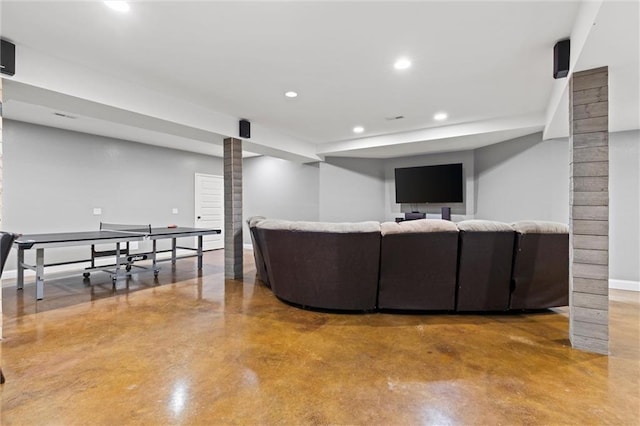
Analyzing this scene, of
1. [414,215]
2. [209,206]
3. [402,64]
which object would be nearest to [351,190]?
[414,215]

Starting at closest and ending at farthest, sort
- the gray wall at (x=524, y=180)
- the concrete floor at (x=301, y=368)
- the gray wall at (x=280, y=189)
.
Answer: the concrete floor at (x=301, y=368) → the gray wall at (x=524, y=180) → the gray wall at (x=280, y=189)

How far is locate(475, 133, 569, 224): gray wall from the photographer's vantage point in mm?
4836

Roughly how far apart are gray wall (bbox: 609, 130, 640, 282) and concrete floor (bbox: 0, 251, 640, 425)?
1.34 metres

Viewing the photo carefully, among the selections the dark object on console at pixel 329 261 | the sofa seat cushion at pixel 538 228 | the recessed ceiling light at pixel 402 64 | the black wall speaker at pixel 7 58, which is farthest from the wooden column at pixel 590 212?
the black wall speaker at pixel 7 58

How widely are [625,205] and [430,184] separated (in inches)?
122

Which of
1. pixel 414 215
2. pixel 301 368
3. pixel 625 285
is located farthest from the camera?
pixel 414 215

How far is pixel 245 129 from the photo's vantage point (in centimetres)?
505

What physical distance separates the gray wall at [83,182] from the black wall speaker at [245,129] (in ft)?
10.1

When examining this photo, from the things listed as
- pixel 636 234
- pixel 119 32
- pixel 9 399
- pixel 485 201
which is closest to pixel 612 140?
pixel 636 234

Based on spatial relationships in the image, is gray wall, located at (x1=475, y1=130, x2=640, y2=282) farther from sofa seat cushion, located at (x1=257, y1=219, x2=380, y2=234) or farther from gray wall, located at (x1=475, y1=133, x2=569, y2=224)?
sofa seat cushion, located at (x1=257, y1=219, x2=380, y2=234)

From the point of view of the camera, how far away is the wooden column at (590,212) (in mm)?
2383

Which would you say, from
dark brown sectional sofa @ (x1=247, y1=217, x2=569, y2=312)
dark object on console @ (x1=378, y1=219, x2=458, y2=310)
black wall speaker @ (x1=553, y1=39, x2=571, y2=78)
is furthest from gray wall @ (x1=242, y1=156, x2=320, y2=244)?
black wall speaker @ (x1=553, y1=39, x2=571, y2=78)

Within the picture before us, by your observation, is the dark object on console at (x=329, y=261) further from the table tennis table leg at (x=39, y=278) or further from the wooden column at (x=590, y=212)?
the table tennis table leg at (x=39, y=278)

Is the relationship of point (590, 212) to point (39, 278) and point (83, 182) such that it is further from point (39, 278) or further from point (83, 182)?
point (83, 182)
